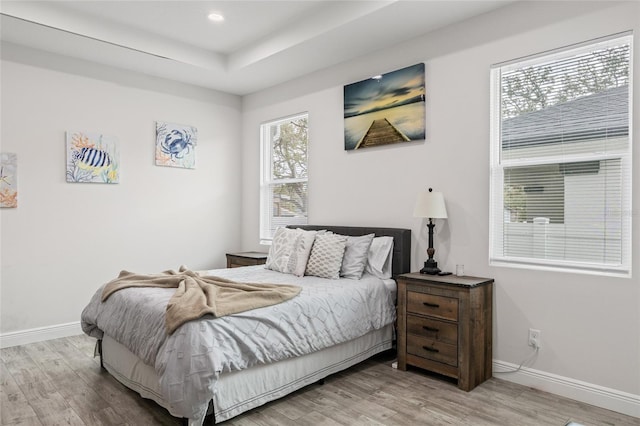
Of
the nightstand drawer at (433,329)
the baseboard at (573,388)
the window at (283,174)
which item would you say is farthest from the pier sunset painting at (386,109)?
the baseboard at (573,388)

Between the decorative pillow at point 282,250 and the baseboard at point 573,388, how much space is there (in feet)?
6.23

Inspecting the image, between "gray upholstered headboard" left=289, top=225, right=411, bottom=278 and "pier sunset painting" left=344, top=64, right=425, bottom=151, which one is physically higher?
"pier sunset painting" left=344, top=64, right=425, bottom=151

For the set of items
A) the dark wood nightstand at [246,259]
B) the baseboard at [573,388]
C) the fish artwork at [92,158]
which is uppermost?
the fish artwork at [92,158]

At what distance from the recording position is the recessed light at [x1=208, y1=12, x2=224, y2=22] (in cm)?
362

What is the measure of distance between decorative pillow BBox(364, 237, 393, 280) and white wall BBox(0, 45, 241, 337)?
251cm

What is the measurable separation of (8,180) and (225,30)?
7.98ft

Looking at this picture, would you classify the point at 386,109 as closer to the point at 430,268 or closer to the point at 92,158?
the point at 430,268

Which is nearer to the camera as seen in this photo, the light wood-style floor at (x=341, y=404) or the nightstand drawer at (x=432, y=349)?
the light wood-style floor at (x=341, y=404)

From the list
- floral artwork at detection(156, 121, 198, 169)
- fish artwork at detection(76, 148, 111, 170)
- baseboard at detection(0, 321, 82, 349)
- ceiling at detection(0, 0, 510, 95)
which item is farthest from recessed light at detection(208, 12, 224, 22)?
baseboard at detection(0, 321, 82, 349)

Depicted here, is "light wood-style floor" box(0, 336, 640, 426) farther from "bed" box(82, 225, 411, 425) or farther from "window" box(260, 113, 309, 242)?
"window" box(260, 113, 309, 242)

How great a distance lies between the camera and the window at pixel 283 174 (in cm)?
486

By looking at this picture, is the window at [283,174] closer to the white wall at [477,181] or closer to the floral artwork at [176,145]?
the white wall at [477,181]

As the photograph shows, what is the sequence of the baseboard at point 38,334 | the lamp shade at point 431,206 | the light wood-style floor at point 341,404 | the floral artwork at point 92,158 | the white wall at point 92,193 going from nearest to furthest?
the light wood-style floor at point 341,404, the lamp shade at point 431,206, the baseboard at point 38,334, the white wall at point 92,193, the floral artwork at point 92,158

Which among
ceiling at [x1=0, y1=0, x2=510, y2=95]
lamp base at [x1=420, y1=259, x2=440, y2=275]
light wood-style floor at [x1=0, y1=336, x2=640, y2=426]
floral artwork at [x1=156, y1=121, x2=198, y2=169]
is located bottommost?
light wood-style floor at [x1=0, y1=336, x2=640, y2=426]
